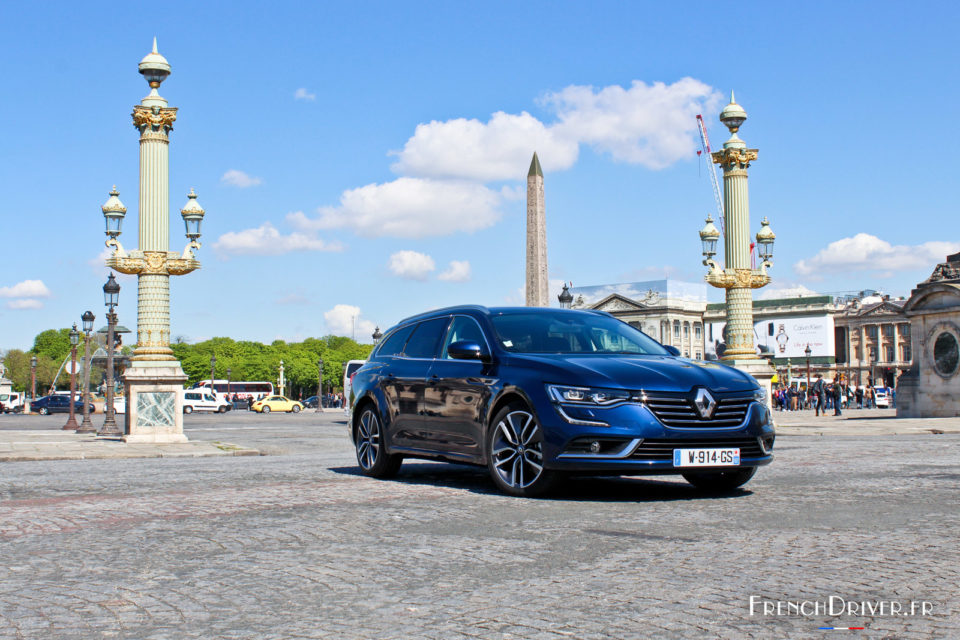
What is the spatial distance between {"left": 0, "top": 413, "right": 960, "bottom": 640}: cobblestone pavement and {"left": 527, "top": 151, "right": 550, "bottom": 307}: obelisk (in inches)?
1098

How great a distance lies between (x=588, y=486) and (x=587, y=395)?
157 cm

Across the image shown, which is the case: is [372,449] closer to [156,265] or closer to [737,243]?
[156,265]

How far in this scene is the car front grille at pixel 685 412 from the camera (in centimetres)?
735

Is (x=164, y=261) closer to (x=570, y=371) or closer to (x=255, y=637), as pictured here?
(x=570, y=371)

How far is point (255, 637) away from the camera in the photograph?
12.0 feet

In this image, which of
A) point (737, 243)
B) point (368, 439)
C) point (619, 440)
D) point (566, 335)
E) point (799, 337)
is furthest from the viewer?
point (799, 337)

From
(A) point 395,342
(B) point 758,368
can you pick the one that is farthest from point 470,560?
(B) point 758,368

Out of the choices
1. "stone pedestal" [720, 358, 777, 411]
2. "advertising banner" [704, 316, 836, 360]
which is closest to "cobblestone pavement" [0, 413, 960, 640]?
"stone pedestal" [720, 358, 777, 411]

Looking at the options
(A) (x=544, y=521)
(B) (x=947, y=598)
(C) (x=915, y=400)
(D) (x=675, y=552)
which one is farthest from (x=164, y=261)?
(C) (x=915, y=400)

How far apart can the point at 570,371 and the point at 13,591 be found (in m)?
4.14

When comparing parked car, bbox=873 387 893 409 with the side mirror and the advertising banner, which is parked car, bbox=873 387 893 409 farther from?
the side mirror

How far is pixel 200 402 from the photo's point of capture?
2591 inches

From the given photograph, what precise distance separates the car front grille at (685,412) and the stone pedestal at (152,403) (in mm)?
14844

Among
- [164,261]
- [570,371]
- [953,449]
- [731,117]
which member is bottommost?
[953,449]
